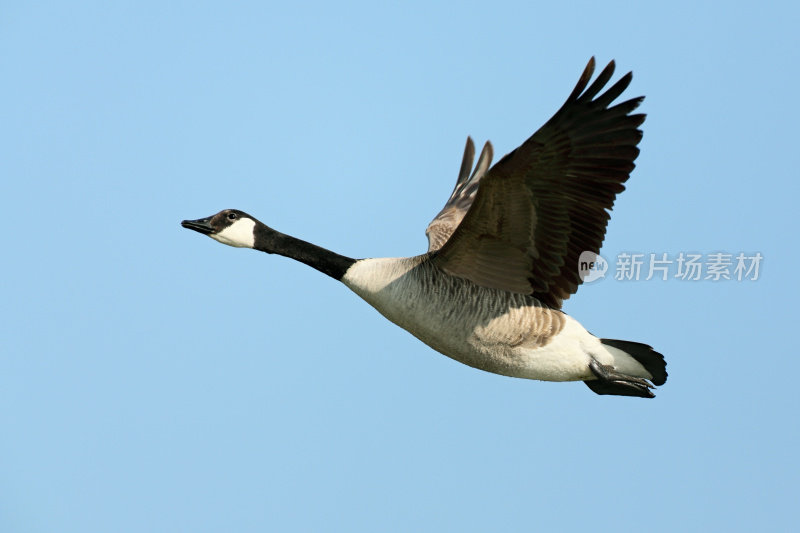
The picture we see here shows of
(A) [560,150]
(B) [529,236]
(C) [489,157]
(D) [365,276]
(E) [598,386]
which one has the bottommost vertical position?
(E) [598,386]

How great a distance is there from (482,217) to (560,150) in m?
0.86

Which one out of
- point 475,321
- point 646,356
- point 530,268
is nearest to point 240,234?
point 475,321

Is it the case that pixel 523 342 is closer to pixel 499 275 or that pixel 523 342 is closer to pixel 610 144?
pixel 499 275

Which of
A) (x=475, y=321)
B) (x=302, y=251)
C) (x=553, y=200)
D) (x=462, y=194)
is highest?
(x=462, y=194)

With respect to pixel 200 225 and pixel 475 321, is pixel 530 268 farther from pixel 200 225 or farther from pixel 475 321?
pixel 200 225

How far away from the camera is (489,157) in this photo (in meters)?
10.7

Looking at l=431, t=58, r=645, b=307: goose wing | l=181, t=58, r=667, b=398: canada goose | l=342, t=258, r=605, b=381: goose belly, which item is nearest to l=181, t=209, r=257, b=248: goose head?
l=181, t=58, r=667, b=398: canada goose

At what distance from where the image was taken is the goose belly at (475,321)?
7.70m

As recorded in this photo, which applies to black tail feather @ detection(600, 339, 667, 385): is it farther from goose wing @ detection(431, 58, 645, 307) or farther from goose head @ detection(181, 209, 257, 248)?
goose head @ detection(181, 209, 257, 248)

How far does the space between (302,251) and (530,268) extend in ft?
7.25

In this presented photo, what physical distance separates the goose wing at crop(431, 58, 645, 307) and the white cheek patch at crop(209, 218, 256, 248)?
2.07 m

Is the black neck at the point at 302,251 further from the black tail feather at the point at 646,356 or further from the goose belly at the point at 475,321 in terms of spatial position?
the black tail feather at the point at 646,356

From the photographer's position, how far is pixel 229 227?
8.77 metres

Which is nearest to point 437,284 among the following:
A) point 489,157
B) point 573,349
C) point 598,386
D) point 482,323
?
point 482,323
